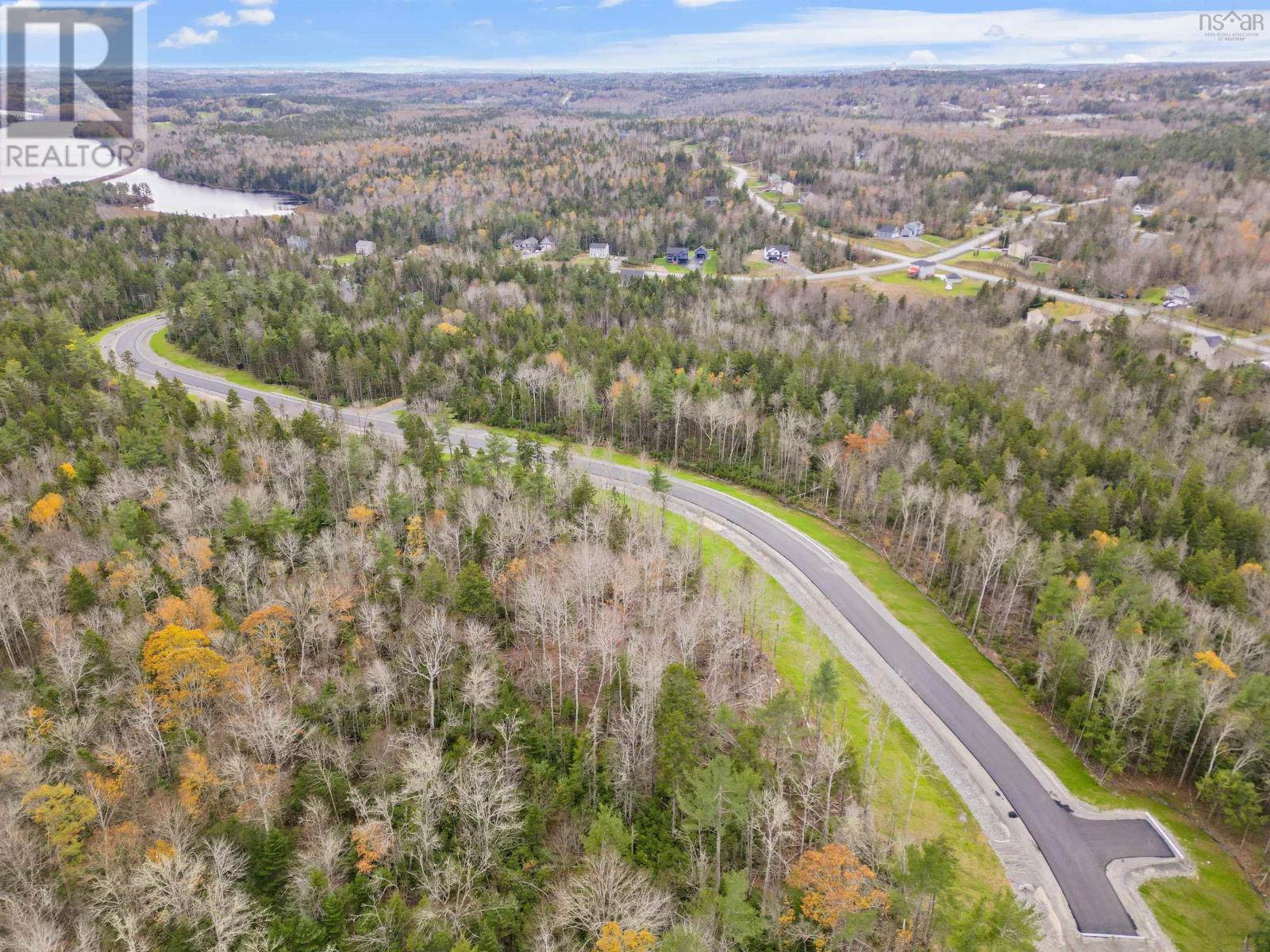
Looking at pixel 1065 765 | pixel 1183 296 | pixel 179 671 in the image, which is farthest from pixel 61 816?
pixel 1183 296

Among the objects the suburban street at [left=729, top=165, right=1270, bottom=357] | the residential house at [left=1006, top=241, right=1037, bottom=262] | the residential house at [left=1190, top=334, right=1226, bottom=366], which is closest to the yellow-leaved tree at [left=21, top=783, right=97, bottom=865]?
the suburban street at [left=729, top=165, right=1270, bottom=357]

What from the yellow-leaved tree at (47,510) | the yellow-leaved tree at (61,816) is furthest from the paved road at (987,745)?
the yellow-leaved tree at (61,816)

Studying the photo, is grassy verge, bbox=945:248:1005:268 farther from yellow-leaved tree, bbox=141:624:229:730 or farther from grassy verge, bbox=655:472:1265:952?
yellow-leaved tree, bbox=141:624:229:730

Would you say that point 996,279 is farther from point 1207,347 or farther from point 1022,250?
point 1207,347

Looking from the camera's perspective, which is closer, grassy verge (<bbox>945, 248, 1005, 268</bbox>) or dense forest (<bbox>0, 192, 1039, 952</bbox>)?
dense forest (<bbox>0, 192, 1039, 952</bbox>)

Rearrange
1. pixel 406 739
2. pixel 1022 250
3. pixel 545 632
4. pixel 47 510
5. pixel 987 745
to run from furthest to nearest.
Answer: pixel 1022 250
pixel 47 510
pixel 545 632
pixel 987 745
pixel 406 739
